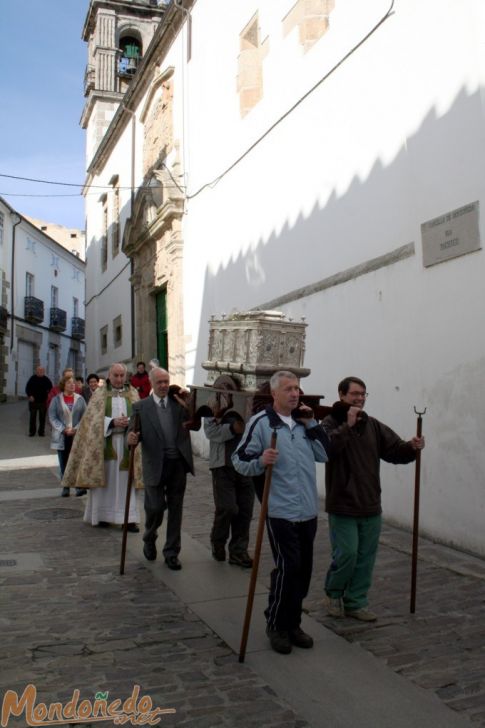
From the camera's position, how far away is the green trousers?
4426mm

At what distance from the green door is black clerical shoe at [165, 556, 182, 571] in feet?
35.3

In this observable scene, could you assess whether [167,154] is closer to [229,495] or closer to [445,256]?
[445,256]

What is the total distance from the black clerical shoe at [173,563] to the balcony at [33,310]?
91.3ft

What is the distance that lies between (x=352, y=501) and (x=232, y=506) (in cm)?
167

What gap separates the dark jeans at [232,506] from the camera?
19.2ft

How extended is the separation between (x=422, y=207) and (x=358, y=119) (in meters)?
1.81

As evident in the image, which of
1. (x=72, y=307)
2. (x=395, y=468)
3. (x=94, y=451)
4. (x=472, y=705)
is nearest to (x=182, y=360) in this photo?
(x=94, y=451)

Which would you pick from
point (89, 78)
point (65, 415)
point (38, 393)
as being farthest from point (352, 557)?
point (89, 78)

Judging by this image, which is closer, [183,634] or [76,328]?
[183,634]

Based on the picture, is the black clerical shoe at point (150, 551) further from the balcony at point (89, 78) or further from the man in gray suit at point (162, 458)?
the balcony at point (89, 78)

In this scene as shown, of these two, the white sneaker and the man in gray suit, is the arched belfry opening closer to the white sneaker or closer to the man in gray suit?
the man in gray suit

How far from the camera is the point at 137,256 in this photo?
59.5ft

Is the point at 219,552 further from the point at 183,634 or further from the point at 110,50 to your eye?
the point at 110,50

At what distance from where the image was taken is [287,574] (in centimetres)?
397
